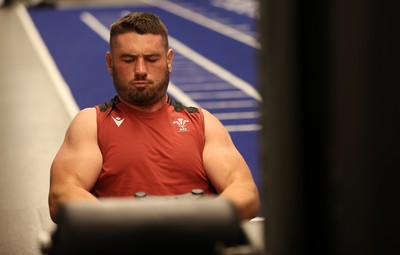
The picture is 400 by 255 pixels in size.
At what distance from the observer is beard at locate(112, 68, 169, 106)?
418 centimetres

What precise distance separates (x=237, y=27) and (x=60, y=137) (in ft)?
22.7

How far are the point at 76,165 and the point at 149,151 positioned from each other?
32cm

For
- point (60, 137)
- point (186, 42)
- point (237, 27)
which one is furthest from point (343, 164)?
point (237, 27)

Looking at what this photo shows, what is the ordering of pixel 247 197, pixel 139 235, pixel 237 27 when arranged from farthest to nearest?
pixel 237 27 → pixel 247 197 → pixel 139 235

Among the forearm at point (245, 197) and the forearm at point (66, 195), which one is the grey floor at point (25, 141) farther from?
the forearm at point (245, 197)

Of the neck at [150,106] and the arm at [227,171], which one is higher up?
the neck at [150,106]

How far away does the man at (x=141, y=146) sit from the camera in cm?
402

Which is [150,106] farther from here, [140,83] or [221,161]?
[221,161]

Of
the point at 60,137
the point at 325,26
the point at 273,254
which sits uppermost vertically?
the point at 325,26

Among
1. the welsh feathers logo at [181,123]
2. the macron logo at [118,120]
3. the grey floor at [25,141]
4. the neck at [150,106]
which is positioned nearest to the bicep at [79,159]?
the macron logo at [118,120]

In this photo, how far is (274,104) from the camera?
1338mm

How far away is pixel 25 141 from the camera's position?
8.39 m

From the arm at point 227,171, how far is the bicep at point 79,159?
0.49m

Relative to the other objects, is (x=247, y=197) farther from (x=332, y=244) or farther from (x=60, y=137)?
(x=60, y=137)
